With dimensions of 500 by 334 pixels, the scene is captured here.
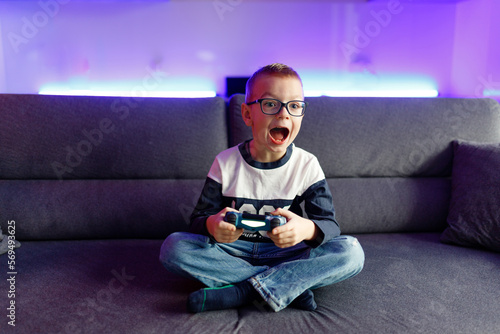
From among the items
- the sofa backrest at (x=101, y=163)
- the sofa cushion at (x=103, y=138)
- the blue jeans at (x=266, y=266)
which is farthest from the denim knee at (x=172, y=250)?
the sofa cushion at (x=103, y=138)

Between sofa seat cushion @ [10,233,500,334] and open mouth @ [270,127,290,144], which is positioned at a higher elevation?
open mouth @ [270,127,290,144]

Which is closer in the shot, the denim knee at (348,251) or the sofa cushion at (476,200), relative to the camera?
the denim knee at (348,251)

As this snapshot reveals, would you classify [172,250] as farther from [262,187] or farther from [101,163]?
[101,163]

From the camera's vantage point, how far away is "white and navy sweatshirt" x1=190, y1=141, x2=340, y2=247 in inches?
43.1

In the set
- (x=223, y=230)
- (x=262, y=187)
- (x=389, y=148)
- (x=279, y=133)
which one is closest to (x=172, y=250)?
(x=223, y=230)

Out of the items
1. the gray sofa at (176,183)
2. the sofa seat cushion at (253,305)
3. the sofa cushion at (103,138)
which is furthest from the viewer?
the sofa cushion at (103,138)

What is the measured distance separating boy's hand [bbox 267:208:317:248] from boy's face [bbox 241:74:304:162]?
0.73 ft

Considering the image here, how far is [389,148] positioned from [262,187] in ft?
2.35

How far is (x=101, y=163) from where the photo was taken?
1452 mm

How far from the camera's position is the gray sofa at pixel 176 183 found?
109cm

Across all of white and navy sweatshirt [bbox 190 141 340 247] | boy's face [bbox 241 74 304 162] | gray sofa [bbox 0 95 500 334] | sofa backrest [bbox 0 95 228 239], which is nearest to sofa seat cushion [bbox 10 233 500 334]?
gray sofa [bbox 0 95 500 334]

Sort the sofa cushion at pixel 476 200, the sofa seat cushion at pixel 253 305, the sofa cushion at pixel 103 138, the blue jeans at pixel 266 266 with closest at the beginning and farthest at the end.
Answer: the sofa seat cushion at pixel 253 305 → the blue jeans at pixel 266 266 → the sofa cushion at pixel 476 200 → the sofa cushion at pixel 103 138

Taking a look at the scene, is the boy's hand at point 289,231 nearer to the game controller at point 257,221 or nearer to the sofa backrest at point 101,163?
the game controller at point 257,221

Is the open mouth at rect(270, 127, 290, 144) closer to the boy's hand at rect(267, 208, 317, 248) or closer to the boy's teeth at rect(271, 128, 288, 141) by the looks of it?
the boy's teeth at rect(271, 128, 288, 141)
